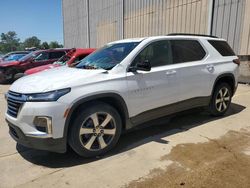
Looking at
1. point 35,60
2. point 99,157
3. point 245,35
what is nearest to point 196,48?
point 99,157

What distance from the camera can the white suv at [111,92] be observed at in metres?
3.19

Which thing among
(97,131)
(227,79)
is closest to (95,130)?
(97,131)

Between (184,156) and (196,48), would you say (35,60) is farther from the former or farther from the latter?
(184,156)

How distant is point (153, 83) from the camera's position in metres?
3.99

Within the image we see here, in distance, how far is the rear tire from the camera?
518cm

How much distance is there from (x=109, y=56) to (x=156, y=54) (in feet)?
2.66

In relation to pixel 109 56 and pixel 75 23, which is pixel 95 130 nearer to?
pixel 109 56

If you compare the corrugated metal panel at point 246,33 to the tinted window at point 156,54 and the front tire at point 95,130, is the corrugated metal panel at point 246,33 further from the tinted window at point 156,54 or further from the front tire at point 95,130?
the front tire at point 95,130

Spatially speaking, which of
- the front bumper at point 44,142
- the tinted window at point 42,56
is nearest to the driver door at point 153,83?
the front bumper at point 44,142

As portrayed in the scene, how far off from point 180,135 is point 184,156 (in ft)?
2.74

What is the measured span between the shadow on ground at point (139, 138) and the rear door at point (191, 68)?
0.63 m

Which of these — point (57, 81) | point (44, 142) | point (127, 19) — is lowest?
point (44, 142)

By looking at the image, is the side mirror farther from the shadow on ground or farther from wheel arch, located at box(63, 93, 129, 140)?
the shadow on ground

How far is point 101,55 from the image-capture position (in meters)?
4.47
